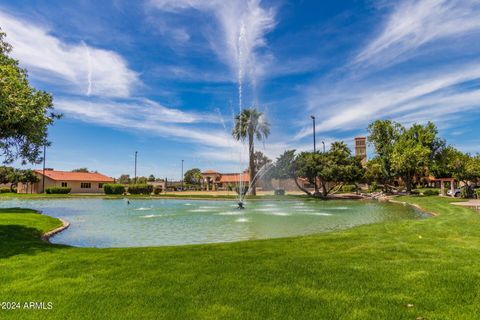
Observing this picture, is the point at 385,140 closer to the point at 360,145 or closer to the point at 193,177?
the point at 360,145

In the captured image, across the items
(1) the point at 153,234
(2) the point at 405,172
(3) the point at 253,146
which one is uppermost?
(3) the point at 253,146

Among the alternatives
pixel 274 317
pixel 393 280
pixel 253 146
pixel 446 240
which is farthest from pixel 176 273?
pixel 253 146

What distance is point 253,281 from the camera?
5.68 meters

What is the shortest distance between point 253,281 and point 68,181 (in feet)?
237

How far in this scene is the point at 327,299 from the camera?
15.9 ft

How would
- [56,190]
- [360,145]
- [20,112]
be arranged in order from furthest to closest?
[360,145]
[56,190]
[20,112]

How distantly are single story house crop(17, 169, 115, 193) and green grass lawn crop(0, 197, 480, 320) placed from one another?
65.7 meters

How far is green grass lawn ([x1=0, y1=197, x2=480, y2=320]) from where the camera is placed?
4555 millimetres

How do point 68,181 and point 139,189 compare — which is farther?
point 68,181

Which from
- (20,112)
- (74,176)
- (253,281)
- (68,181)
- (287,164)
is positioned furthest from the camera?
(74,176)

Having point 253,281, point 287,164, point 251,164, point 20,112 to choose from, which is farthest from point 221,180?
point 253,281

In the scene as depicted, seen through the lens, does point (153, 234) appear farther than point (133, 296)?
Yes

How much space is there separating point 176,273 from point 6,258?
4562mm

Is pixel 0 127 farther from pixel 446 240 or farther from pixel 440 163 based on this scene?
pixel 440 163
